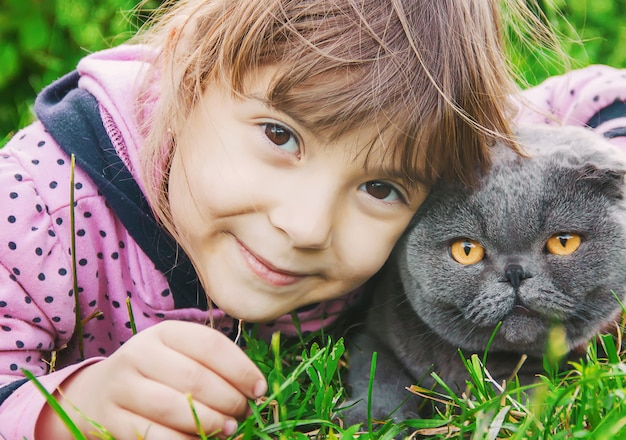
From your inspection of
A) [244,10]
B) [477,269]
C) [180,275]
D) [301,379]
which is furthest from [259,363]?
[244,10]

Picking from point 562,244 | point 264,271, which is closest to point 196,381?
point 264,271

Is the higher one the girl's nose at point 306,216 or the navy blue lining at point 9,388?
the girl's nose at point 306,216

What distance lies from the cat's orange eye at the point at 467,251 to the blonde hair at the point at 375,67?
11 cm

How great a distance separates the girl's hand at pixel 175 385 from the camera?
922mm

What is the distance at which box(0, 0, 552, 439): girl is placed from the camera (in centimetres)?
98

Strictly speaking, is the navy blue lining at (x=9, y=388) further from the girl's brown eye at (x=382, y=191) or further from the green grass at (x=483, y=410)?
the girl's brown eye at (x=382, y=191)

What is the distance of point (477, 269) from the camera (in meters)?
1.14

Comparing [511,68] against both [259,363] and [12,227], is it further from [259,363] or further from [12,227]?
[12,227]

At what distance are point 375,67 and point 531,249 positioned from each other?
0.38 metres

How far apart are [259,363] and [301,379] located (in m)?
0.08

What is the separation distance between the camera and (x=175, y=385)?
3.05ft

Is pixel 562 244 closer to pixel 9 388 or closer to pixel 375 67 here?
pixel 375 67

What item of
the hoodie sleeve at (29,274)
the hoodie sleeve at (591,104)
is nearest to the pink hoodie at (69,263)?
the hoodie sleeve at (29,274)

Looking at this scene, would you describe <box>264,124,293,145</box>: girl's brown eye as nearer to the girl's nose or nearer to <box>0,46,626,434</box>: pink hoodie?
the girl's nose
